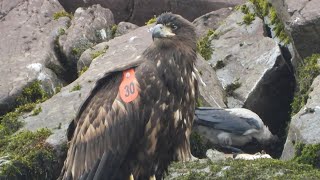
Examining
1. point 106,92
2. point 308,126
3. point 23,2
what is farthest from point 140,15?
point 106,92

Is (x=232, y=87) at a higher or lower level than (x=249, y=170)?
higher

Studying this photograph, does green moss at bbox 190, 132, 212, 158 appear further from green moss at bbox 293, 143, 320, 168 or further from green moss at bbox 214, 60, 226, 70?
green moss at bbox 214, 60, 226, 70

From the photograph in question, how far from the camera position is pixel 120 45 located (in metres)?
16.2

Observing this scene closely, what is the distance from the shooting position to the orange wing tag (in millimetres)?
11625

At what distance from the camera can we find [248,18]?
1655 centimetres

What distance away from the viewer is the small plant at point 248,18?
54.1 ft

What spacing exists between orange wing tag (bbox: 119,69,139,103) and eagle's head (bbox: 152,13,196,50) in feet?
1.60

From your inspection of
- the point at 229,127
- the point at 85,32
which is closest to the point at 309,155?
the point at 229,127

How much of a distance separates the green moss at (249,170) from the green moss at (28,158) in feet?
6.03

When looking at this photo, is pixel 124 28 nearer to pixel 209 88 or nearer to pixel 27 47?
pixel 27 47

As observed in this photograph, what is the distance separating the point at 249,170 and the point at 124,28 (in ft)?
18.0

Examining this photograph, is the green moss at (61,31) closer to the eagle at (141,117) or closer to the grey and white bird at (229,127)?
the grey and white bird at (229,127)

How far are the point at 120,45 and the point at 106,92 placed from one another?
4.35m

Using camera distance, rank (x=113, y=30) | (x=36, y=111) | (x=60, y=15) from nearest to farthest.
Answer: (x=36, y=111) → (x=113, y=30) → (x=60, y=15)
